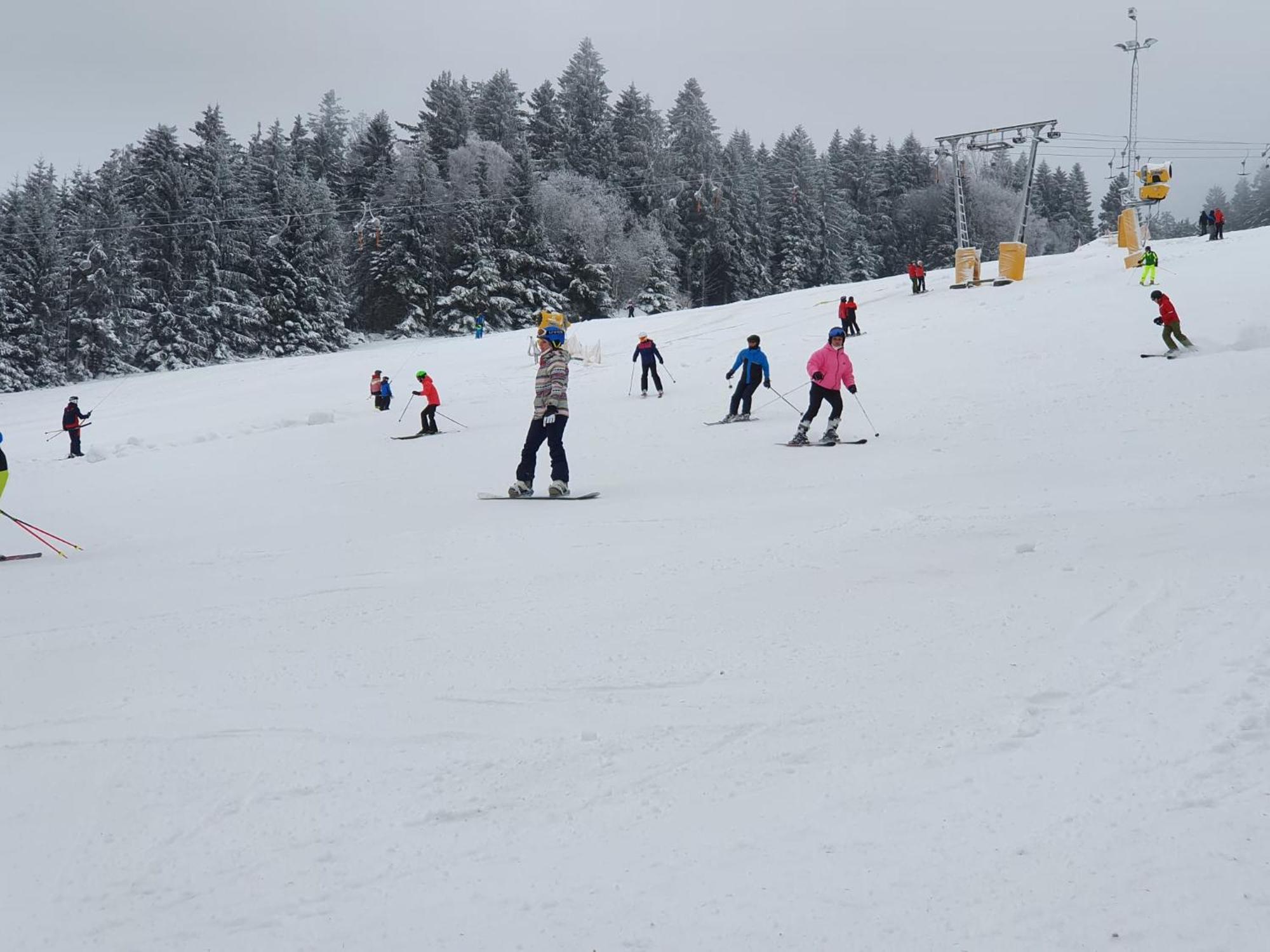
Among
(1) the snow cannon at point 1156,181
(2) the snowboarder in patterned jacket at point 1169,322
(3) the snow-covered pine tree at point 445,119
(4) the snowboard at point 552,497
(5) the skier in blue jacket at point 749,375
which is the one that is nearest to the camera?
(4) the snowboard at point 552,497

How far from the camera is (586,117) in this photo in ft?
254

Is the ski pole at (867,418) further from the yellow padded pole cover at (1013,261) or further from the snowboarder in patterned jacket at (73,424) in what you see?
the yellow padded pole cover at (1013,261)

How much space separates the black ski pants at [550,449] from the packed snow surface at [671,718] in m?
0.63

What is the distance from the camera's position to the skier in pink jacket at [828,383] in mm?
13180

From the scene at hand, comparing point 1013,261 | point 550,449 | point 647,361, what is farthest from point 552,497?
point 1013,261

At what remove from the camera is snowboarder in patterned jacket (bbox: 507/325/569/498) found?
34.5 feet

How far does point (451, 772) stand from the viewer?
3.88m

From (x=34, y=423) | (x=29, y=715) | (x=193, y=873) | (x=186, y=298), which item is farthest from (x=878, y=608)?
(x=186, y=298)

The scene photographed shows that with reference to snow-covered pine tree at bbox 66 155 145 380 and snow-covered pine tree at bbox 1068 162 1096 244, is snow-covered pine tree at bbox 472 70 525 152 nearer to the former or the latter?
snow-covered pine tree at bbox 66 155 145 380

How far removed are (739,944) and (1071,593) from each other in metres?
3.62

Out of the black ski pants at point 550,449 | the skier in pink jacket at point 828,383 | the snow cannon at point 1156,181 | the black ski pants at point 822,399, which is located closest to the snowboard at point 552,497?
the black ski pants at point 550,449

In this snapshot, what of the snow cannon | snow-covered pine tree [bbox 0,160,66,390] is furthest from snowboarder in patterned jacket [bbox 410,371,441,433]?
snow-covered pine tree [bbox 0,160,66,390]

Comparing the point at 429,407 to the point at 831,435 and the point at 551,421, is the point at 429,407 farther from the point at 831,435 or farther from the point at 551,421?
the point at 831,435

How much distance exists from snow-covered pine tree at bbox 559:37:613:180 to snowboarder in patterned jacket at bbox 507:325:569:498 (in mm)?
66372
